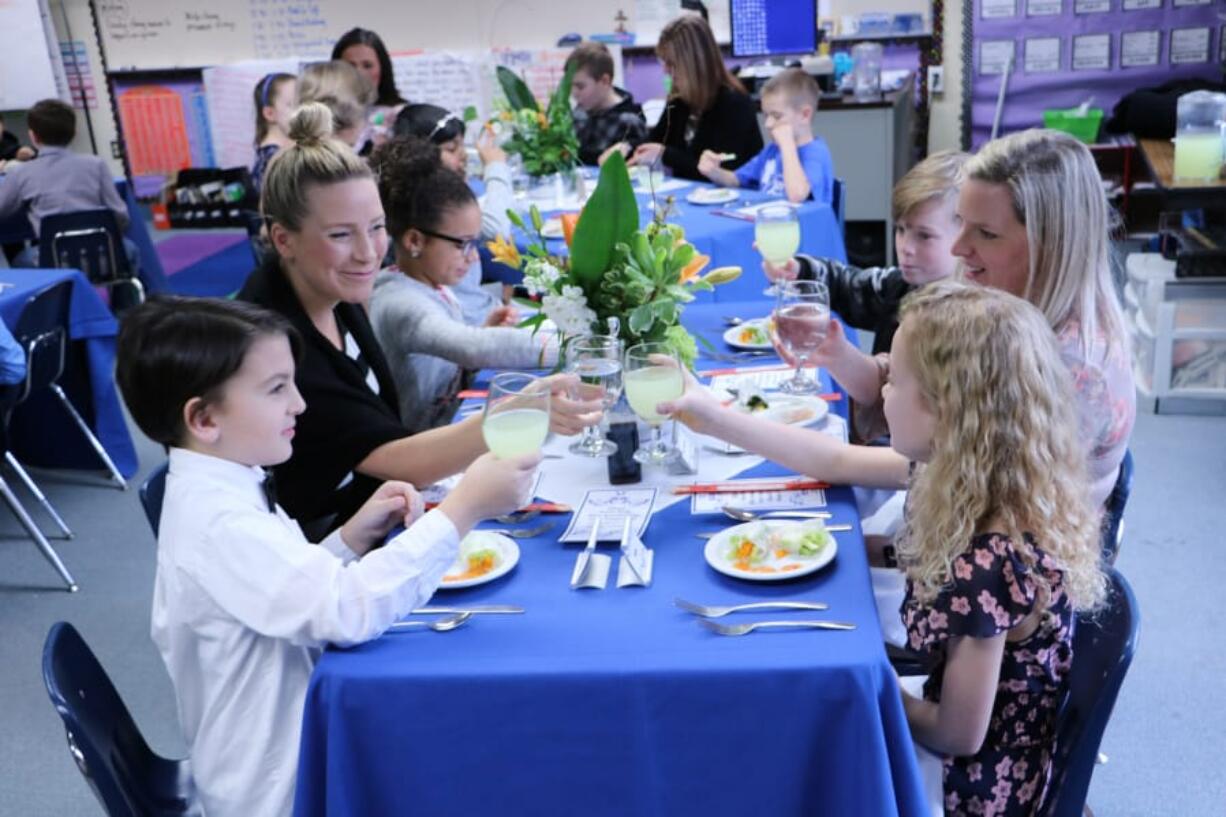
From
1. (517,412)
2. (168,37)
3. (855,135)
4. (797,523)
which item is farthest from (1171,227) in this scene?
(168,37)

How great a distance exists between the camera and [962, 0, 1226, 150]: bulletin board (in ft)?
19.0

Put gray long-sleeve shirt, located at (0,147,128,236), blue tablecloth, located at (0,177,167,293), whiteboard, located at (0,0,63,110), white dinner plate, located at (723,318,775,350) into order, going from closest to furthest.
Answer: white dinner plate, located at (723,318,775,350) → gray long-sleeve shirt, located at (0,147,128,236) → blue tablecloth, located at (0,177,167,293) → whiteboard, located at (0,0,63,110)

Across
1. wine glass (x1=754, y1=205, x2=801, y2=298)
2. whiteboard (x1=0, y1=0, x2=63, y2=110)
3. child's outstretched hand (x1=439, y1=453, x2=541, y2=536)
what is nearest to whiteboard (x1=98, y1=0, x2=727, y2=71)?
whiteboard (x1=0, y1=0, x2=63, y2=110)

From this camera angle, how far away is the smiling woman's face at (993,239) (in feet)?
6.10

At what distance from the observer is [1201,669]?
99.0 inches

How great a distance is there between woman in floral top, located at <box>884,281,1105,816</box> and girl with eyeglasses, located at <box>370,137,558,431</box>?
106 cm

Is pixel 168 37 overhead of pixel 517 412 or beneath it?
overhead

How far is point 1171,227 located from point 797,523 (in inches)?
130

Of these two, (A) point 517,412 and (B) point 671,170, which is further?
(B) point 671,170

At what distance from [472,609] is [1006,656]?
68cm

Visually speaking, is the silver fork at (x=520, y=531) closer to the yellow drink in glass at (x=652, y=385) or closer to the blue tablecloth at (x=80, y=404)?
the yellow drink in glass at (x=652, y=385)

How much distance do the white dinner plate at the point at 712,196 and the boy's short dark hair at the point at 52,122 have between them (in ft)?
9.16

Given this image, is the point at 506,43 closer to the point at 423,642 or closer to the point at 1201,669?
the point at 1201,669

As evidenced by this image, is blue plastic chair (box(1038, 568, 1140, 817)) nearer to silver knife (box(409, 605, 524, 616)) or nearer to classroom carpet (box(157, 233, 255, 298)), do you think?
silver knife (box(409, 605, 524, 616))
